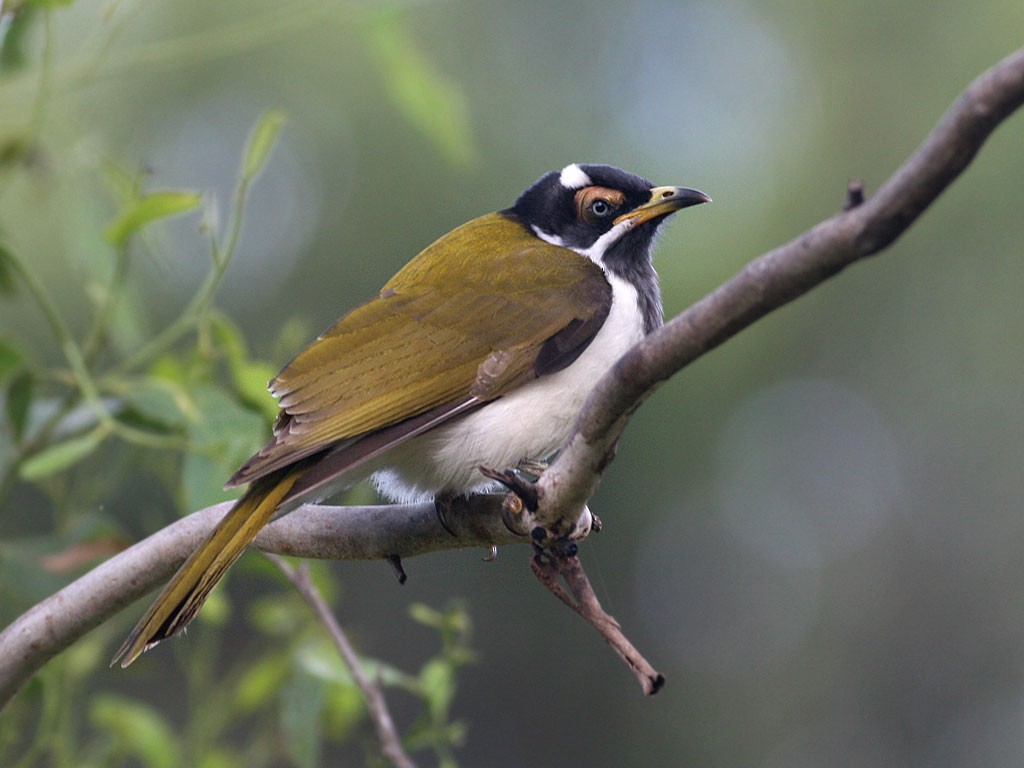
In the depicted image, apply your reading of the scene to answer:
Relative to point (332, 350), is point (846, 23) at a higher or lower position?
lower

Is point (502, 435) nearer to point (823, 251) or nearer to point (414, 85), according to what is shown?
point (414, 85)

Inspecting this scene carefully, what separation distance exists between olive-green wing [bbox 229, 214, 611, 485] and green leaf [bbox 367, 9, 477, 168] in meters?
0.23

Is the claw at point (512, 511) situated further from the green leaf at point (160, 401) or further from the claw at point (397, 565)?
the green leaf at point (160, 401)

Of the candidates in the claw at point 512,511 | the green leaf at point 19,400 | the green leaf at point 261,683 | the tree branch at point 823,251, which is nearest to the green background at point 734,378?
the green leaf at point 261,683

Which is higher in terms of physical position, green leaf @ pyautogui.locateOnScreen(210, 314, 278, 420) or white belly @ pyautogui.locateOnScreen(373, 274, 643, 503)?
green leaf @ pyautogui.locateOnScreen(210, 314, 278, 420)

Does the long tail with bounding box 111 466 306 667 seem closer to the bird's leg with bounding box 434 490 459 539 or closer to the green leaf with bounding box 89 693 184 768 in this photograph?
the bird's leg with bounding box 434 490 459 539

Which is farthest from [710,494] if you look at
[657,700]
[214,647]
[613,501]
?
[214,647]

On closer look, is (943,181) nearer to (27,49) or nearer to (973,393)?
(27,49)

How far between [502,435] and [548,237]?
63cm

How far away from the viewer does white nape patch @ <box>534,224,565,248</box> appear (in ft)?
8.71

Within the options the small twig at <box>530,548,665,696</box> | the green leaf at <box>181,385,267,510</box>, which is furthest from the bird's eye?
the small twig at <box>530,548,665,696</box>

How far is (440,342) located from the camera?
7.41 feet

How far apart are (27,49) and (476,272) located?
3.19ft

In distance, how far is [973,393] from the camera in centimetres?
857
